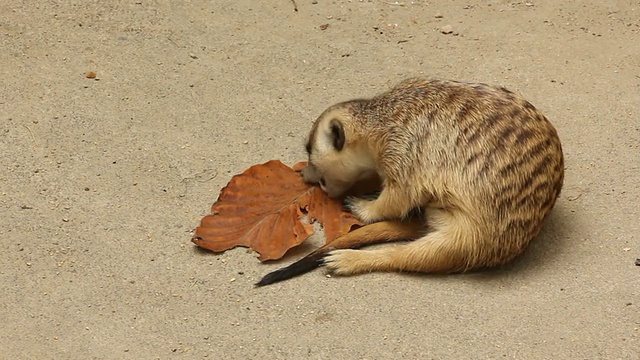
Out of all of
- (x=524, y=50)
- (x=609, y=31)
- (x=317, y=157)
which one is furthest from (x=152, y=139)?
(x=609, y=31)

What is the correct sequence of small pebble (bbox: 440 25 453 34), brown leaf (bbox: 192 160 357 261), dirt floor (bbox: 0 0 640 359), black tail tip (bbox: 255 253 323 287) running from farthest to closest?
small pebble (bbox: 440 25 453 34) < brown leaf (bbox: 192 160 357 261) < black tail tip (bbox: 255 253 323 287) < dirt floor (bbox: 0 0 640 359)

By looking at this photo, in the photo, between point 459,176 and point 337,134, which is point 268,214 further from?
point 459,176

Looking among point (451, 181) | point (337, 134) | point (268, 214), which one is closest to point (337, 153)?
point (337, 134)

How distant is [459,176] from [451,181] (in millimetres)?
31

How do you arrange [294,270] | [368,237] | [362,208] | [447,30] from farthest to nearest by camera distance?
1. [447,30]
2. [362,208]
3. [368,237]
4. [294,270]

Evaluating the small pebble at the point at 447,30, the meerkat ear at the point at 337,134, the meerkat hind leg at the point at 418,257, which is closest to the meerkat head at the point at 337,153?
the meerkat ear at the point at 337,134

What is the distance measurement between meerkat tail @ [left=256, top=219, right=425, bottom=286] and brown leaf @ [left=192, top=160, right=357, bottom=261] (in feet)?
0.30

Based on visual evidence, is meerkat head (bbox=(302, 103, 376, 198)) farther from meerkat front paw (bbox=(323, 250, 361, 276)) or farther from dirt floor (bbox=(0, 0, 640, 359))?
meerkat front paw (bbox=(323, 250, 361, 276))

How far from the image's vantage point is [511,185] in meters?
3.06

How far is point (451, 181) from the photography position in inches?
123

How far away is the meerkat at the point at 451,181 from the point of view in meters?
3.07

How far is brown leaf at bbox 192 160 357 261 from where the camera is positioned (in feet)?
10.5

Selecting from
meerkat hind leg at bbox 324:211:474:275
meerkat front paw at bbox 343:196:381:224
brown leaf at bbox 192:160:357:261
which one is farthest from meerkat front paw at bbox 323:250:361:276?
meerkat front paw at bbox 343:196:381:224

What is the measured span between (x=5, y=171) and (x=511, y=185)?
1835mm
